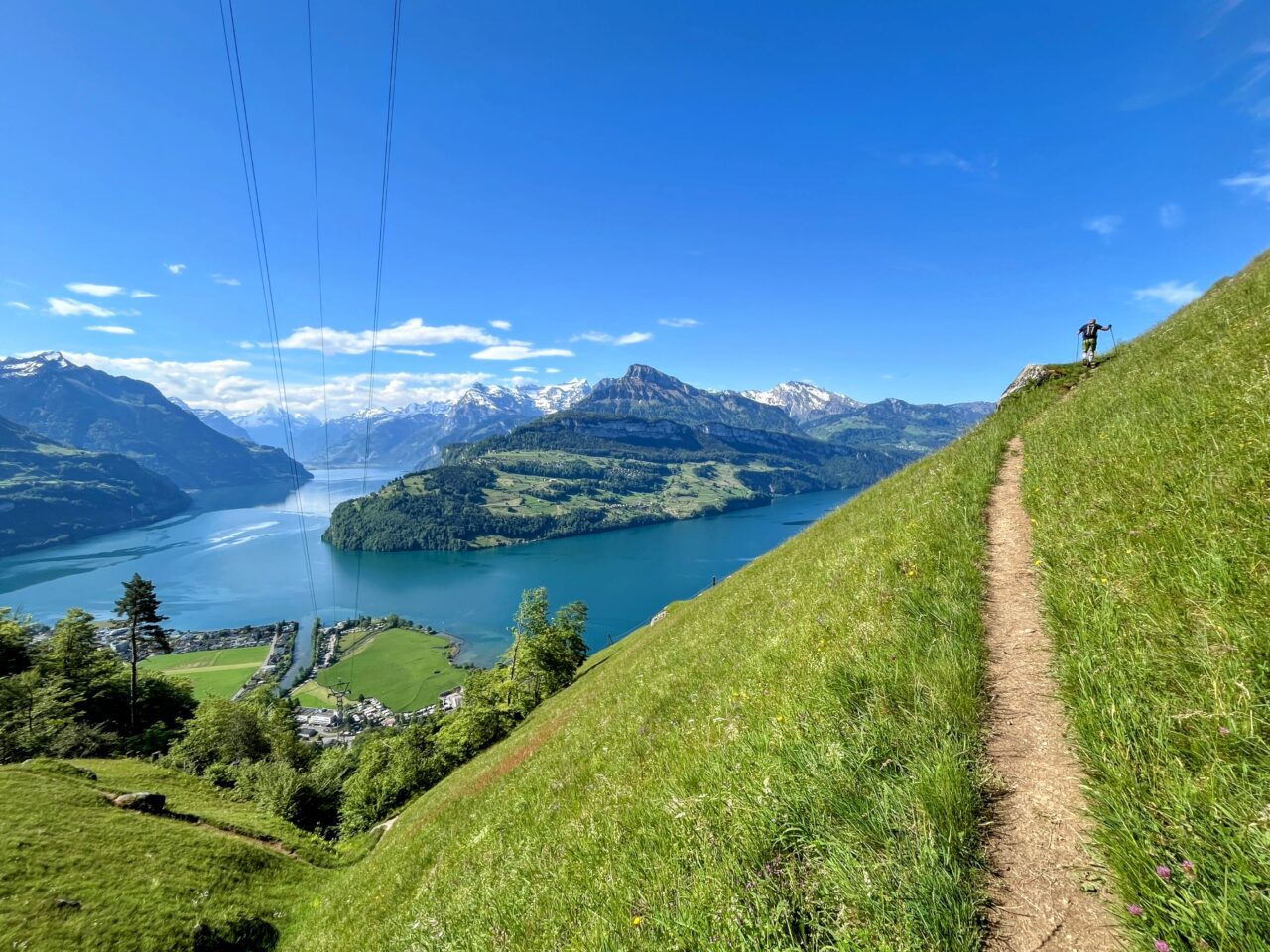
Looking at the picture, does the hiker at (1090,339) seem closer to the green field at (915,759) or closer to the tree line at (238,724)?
the green field at (915,759)

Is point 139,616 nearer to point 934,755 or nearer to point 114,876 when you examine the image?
point 114,876

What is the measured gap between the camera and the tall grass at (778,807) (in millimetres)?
3428

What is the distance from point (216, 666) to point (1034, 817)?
17629cm

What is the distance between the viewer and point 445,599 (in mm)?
185375

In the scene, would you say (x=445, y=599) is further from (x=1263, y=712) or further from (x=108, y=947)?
(x=1263, y=712)

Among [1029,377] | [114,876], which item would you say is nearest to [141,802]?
[114,876]

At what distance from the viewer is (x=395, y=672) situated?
127m

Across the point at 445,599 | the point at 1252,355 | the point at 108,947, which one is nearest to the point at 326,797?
the point at 108,947

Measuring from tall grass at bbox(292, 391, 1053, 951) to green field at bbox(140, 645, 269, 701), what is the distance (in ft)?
452

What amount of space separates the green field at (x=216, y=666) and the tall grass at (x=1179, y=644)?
5736 inches

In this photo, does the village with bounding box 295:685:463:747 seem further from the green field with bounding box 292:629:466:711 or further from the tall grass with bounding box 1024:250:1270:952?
the tall grass with bounding box 1024:250:1270:952

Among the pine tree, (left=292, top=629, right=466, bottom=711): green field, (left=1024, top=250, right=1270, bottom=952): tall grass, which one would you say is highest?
(left=1024, top=250, right=1270, bottom=952): tall grass

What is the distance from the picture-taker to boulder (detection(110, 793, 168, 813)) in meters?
19.0

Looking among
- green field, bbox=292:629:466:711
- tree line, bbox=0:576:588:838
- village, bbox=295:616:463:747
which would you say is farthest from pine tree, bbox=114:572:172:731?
green field, bbox=292:629:466:711
